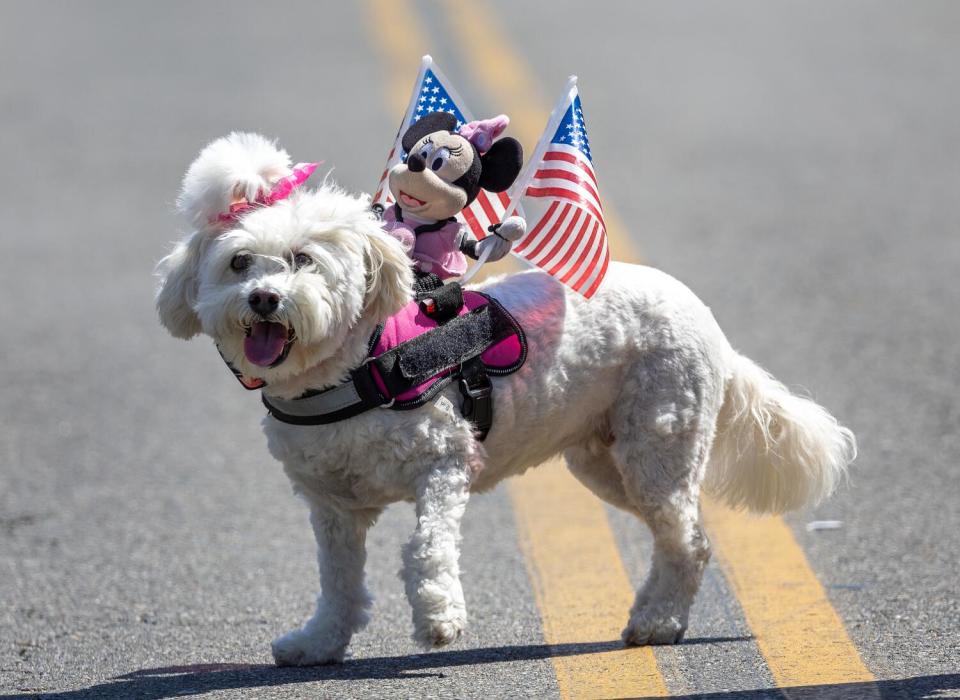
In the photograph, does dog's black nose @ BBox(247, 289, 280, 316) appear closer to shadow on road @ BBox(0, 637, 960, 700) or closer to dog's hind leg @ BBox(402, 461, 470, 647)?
dog's hind leg @ BBox(402, 461, 470, 647)

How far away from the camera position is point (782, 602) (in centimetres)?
516

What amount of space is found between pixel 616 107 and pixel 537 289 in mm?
9977

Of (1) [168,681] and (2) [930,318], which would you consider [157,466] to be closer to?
(1) [168,681]

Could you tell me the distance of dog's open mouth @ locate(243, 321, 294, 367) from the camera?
4098mm

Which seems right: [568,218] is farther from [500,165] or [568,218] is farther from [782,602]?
[782,602]

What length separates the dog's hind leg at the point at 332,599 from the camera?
15.2 feet

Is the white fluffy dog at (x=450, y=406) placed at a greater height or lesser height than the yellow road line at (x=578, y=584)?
greater

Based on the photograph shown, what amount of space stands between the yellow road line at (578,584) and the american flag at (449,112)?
51.0 inches

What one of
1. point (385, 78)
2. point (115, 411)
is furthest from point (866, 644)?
point (385, 78)

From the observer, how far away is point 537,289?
189 inches

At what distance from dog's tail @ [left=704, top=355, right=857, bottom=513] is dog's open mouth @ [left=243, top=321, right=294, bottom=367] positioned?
1.77m

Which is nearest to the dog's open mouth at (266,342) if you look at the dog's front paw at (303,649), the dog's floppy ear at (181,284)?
the dog's floppy ear at (181,284)

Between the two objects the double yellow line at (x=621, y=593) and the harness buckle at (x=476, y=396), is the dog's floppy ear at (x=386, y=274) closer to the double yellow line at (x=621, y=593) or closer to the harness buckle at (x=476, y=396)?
the harness buckle at (x=476, y=396)

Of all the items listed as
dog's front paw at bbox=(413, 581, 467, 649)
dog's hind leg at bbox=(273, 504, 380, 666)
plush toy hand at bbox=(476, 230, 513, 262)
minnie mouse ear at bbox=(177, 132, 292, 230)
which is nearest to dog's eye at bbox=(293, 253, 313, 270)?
minnie mouse ear at bbox=(177, 132, 292, 230)
